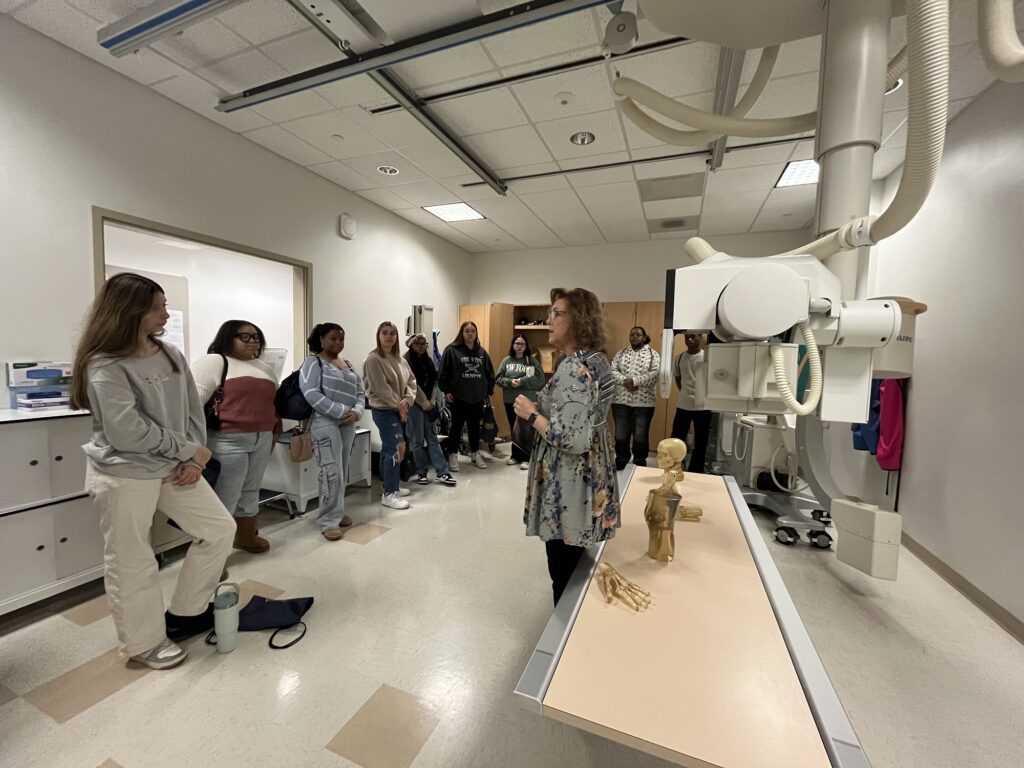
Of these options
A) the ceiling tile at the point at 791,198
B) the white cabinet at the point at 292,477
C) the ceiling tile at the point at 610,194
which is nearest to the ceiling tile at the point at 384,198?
the ceiling tile at the point at 610,194

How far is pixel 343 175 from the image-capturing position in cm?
357

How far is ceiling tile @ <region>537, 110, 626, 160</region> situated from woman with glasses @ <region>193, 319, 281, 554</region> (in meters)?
2.30

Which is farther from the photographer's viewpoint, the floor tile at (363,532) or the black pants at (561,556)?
the floor tile at (363,532)

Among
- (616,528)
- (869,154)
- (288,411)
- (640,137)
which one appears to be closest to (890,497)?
(616,528)

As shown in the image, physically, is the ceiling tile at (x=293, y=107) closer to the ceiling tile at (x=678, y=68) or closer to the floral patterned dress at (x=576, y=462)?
the ceiling tile at (x=678, y=68)

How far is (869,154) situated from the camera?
2.55 ft

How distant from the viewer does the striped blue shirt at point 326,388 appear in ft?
8.77

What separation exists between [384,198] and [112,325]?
3084 millimetres

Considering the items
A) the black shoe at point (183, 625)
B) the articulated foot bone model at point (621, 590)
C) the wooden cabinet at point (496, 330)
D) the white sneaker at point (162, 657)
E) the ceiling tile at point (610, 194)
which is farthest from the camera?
the wooden cabinet at point (496, 330)

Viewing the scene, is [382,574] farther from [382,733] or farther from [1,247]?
[1,247]

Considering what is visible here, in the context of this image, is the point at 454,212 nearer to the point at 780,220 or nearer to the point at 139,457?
the point at 780,220

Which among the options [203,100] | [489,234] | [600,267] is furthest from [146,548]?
[600,267]

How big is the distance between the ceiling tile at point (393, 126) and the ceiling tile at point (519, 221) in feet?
4.12

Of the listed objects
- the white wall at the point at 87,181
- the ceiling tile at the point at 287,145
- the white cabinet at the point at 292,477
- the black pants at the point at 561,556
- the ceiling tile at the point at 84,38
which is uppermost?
the ceiling tile at the point at 287,145
